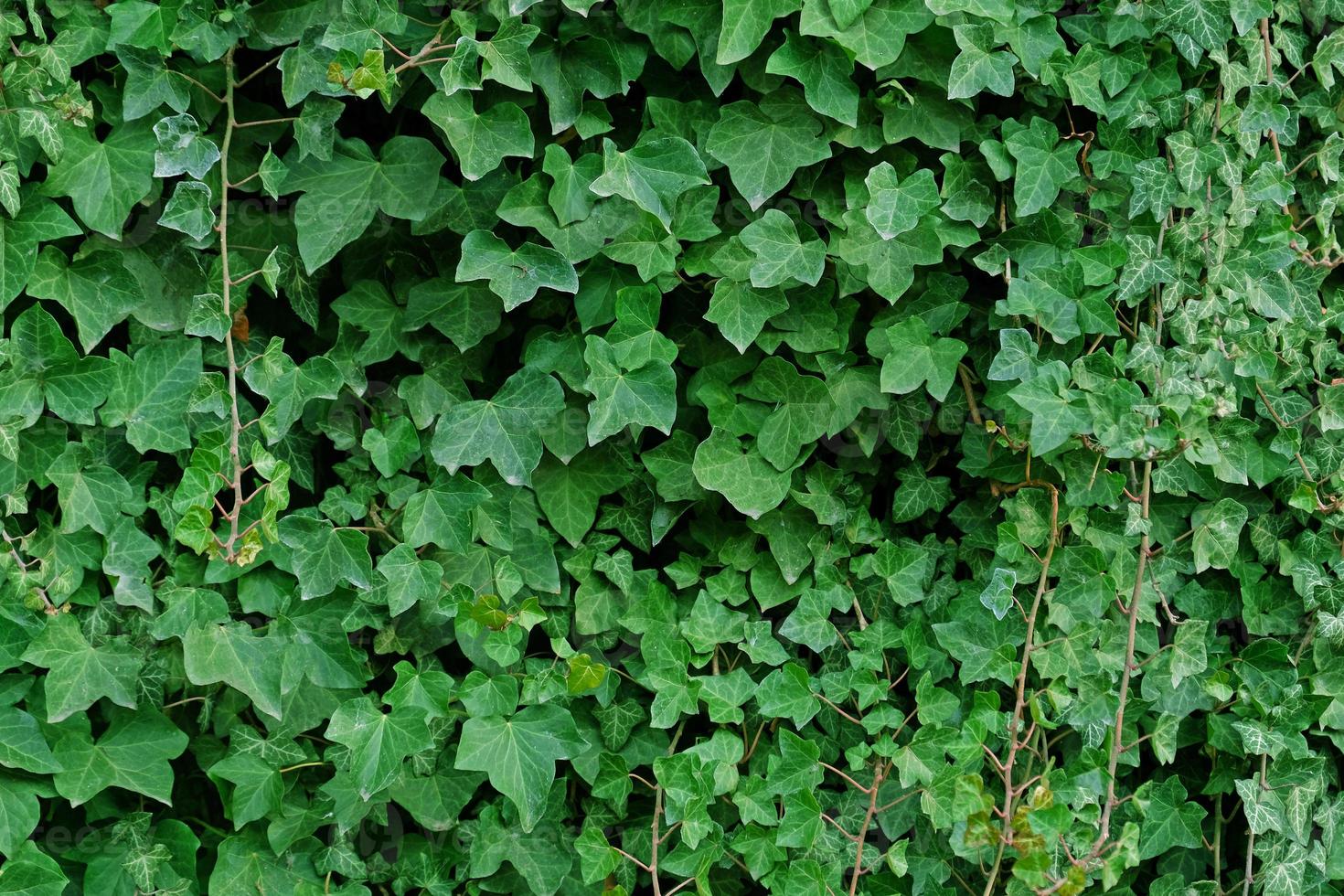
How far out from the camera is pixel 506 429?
71.5 inches

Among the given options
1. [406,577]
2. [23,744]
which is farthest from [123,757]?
[406,577]

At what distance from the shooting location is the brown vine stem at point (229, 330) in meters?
1.71

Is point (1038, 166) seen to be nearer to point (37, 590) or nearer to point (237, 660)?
point (237, 660)

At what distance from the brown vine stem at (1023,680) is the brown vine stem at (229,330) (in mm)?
1144

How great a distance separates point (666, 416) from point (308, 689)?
0.71m

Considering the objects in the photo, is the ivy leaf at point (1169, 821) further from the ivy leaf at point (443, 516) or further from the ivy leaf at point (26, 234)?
the ivy leaf at point (26, 234)

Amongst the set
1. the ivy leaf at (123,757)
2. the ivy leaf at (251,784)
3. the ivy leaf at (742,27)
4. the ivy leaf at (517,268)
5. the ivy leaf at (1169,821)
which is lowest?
the ivy leaf at (1169,821)

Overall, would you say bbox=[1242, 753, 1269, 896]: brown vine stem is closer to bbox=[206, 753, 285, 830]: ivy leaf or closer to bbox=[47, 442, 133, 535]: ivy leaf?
bbox=[206, 753, 285, 830]: ivy leaf

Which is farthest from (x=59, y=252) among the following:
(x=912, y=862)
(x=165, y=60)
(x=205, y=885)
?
(x=912, y=862)

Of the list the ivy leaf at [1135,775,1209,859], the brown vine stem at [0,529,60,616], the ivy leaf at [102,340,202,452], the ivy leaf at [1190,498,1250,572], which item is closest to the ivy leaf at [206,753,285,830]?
the brown vine stem at [0,529,60,616]

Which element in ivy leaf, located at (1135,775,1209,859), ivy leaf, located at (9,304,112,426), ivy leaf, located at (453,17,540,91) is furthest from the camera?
ivy leaf, located at (1135,775,1209,859)

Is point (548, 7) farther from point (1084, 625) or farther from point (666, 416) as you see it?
point (1084, 625)

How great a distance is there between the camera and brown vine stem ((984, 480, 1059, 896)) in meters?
1.72

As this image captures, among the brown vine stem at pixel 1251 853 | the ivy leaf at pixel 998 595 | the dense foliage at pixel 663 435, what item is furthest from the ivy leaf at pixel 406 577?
the brown vine stem at pixel 1251 853
